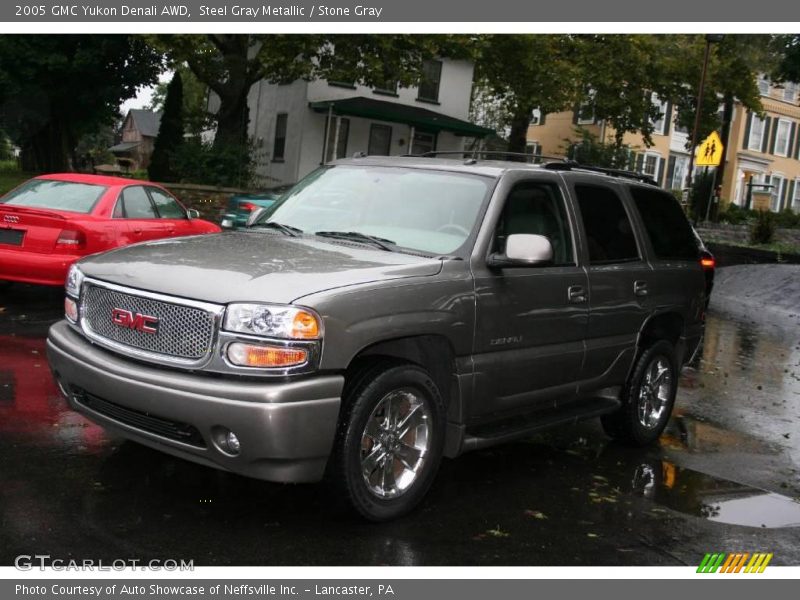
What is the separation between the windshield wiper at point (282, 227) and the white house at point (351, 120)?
28075 millimetres

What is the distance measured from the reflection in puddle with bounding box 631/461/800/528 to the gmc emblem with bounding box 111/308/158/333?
3.12 metres

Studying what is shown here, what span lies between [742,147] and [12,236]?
5199 cm

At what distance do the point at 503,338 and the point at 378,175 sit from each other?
1.39m

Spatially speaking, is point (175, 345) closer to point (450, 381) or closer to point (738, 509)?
point (450, 381)

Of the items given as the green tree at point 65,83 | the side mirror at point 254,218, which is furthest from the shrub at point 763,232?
the side mirror at point 254,218

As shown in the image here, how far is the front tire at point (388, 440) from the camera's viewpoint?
441 cm

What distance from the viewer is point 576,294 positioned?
5.83m

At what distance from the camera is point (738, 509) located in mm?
5570

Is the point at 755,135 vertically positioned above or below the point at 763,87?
below

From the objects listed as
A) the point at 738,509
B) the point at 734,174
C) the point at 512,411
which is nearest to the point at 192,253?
the point at 512,411

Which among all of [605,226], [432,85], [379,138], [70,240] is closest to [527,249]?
[605,226]

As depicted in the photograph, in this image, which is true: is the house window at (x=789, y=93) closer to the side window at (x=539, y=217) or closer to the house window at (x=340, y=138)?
the house window at (x=340, y=138)

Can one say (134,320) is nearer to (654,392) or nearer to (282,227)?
(282,227)

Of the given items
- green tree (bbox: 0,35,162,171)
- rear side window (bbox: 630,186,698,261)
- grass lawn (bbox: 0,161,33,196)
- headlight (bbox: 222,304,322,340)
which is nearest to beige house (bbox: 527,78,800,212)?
green tree (bbox: 0,35,162,171)
